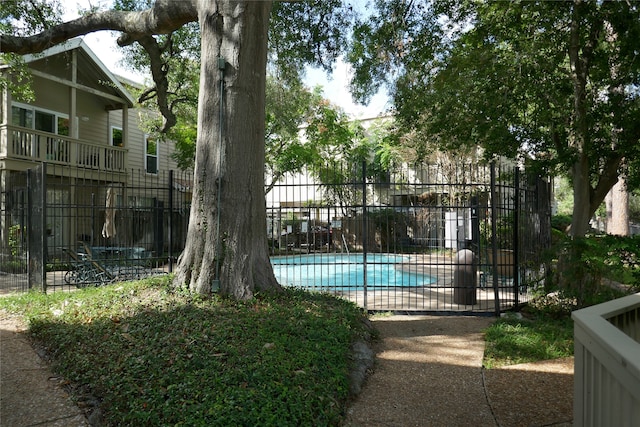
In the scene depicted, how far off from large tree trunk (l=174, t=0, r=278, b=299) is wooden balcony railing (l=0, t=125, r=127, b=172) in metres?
9.28

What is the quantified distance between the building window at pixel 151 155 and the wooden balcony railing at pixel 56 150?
386 centimetres

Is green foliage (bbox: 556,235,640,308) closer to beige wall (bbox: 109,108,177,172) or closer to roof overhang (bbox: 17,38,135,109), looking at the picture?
roof overhang (bbox: 17,38,135,109)

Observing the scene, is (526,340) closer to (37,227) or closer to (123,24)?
(123,24)

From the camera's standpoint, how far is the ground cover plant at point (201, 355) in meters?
3.41

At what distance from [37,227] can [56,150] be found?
26.1 ft

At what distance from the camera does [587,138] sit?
8.52 metres

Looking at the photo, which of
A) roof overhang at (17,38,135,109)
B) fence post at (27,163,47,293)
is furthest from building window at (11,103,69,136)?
fence post at (27,163,47,293)

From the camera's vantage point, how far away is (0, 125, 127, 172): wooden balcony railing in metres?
13.7

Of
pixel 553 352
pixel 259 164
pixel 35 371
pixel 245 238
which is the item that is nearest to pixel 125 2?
pixel 259 164

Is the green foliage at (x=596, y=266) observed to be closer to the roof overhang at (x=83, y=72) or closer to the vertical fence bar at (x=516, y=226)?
the vertical fence bar at (x=516, y=226)

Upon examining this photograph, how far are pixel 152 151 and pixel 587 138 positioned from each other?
60.8 ft

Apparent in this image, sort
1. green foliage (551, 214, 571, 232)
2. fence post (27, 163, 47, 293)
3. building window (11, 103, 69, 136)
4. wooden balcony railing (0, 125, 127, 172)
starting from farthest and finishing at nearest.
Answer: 1. green foliage (551, 214, 571, 232)
2. building window (11, 103, 69, 136)
3. wooden balcony railing (0, 125, 127, 172)
4. fence post (27, 163, 47, 293)

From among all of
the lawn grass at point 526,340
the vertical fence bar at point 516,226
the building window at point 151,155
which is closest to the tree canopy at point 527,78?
the vertical fence bar at point 516,226

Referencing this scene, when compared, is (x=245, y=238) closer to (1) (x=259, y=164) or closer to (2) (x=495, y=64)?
(1) (x=259, y=164)
